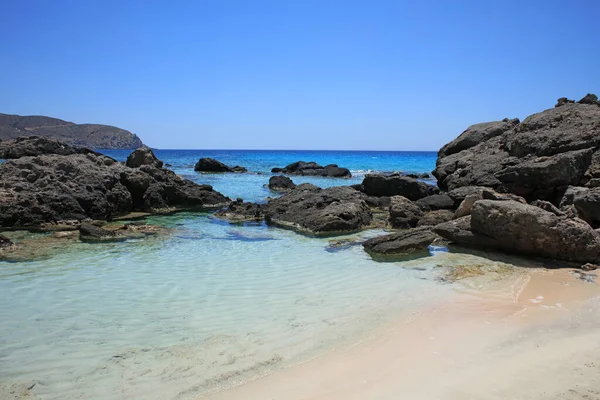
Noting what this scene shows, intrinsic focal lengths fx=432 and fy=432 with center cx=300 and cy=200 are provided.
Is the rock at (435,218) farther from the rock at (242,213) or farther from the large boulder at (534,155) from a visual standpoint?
the rock at (242,213)

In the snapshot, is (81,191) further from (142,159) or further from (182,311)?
(142,159)

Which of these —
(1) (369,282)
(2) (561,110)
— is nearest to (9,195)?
(1) (369,282)

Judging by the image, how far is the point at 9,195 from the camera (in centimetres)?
1267

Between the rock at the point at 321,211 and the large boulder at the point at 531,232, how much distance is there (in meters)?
4.05

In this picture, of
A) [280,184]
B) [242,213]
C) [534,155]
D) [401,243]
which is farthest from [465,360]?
[280,184]

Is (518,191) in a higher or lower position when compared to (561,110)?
lower

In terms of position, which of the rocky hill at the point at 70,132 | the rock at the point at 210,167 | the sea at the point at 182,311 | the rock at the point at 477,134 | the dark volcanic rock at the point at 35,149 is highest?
the rocky hill at the point at 70,132

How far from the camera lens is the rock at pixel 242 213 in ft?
50.1

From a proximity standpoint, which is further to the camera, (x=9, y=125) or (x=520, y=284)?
(x=9, y=125)

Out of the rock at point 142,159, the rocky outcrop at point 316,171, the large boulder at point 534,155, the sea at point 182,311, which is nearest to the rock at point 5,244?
the sea at point 182,311

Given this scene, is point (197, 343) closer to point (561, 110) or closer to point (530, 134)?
point (530, 134)

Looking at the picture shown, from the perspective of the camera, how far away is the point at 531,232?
8.89 metres

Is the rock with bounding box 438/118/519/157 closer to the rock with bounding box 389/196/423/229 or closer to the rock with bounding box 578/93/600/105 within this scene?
the rock with bounding box 578/93/600/105

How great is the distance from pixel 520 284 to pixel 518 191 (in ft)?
24.6
